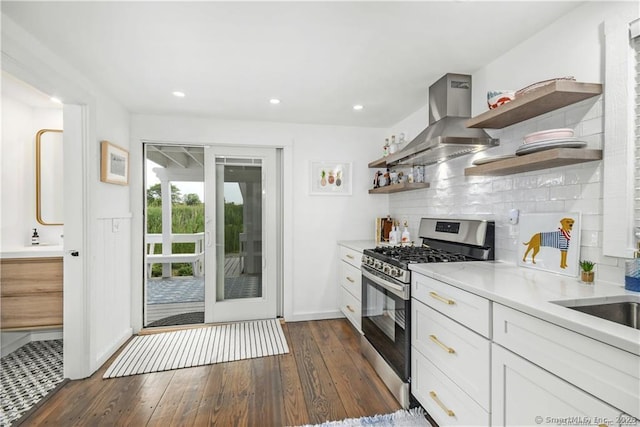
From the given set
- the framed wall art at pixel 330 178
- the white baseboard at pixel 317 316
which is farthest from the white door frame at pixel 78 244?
the framed wall art at pixel 330 178

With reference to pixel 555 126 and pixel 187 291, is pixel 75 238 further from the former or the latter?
pixel 555 126

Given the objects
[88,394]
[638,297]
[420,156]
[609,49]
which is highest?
[609,49]

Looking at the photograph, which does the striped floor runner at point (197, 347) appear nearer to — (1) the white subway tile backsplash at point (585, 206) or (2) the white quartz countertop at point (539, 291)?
(2) the white quartz countertop at point (539, 291)

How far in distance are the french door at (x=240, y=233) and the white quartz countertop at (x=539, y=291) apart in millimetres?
2127

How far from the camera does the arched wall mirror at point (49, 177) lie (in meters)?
2.97

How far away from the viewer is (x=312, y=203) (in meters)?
3.61

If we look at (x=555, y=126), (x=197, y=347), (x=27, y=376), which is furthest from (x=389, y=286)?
(x=27, y=376)

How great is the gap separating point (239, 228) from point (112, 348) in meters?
1.65

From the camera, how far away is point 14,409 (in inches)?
75.7

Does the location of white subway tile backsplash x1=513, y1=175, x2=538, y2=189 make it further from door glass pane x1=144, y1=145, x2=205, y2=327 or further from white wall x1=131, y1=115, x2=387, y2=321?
door glass pane x1=144, y1=145, x2=205, y2=327

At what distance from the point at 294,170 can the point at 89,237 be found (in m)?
2.07

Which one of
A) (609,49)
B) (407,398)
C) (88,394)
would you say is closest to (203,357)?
(88,394)

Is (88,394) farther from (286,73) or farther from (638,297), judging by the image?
(638,297)

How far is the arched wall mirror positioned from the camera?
117 inches
